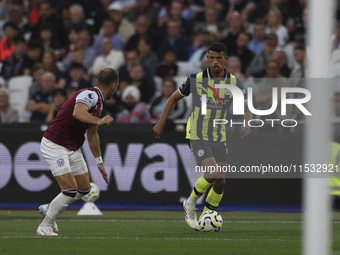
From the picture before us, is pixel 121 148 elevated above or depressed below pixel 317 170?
below

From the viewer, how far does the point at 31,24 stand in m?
22.2

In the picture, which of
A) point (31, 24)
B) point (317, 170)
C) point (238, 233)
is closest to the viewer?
point (317, 170)

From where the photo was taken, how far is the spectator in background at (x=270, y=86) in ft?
54.3

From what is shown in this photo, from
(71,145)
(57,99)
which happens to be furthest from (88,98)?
(57,99)

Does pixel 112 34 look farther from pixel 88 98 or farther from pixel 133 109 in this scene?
pixel 88 98

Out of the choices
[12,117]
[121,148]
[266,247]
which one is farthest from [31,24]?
[266,247]

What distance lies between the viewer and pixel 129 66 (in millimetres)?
18828

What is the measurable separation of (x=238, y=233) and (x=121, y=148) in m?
5.67

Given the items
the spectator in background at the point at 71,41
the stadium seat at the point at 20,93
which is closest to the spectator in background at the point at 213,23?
the spectator in background at the point at 71,41

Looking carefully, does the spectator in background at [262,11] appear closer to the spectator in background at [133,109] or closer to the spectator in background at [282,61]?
the spectator in background at [282,61]

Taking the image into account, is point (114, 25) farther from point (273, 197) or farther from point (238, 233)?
point (238, 233)

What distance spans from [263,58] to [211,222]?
6910 mm

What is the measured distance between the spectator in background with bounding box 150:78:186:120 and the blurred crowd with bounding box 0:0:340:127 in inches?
0.8

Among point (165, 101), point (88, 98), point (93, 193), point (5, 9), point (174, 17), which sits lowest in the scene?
point (93, 193)
